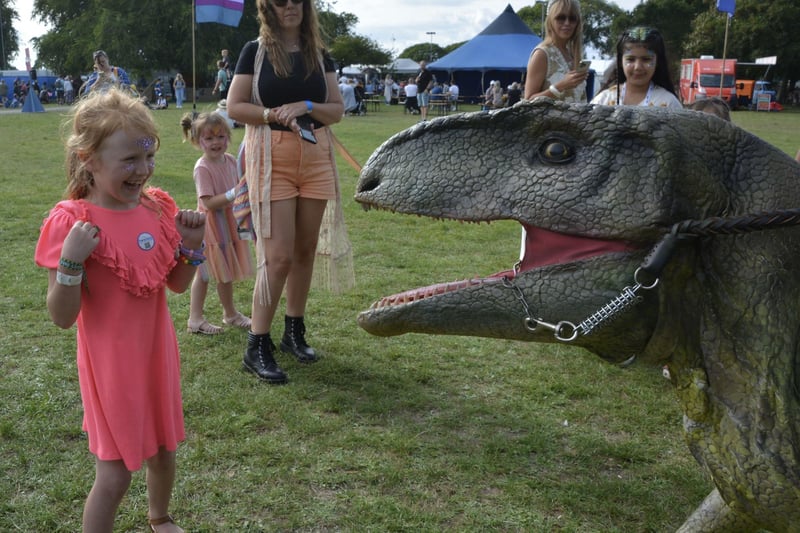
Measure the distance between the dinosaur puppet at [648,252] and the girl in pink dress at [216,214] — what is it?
3.26 metres

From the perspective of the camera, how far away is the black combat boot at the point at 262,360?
432 cm

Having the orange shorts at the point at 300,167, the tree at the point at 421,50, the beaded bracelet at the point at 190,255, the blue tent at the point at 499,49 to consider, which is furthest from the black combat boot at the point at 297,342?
the tree at the point at 421,50

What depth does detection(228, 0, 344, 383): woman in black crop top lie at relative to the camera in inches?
159

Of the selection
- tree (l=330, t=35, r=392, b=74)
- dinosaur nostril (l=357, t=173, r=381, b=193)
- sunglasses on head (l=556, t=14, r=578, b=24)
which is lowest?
dinosaur nostril (l=357, t=173, r=381, b=193)

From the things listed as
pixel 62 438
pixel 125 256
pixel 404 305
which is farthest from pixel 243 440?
pixel 404 305

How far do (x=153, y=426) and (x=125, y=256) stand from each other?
24.8 inches

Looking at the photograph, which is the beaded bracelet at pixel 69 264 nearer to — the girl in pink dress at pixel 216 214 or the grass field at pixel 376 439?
the grass field at pixel 376 439

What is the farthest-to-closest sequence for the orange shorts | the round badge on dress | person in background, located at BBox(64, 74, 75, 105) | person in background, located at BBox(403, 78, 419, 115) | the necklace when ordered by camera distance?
person in background, located at BBox(64, 74, 75, 105), person in background, located at BBox(403, 78, 419, 115), the necklace, the orange shorts, the round badge on dress

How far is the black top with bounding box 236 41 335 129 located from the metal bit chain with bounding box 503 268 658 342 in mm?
2515

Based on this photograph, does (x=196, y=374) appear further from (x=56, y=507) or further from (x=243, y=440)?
(x=56, y=507)

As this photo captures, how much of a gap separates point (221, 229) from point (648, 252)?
3.90 meters

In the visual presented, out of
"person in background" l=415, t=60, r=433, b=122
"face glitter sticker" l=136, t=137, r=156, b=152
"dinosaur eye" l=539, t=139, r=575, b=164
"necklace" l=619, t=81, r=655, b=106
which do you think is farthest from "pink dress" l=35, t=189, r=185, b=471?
"person in background" l=415, t=60, r=433, b=122

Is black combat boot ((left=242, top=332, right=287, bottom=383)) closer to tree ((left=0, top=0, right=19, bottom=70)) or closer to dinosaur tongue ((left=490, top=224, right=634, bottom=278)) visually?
dinosaur tongue ((left=490, top=224, right=634, bottom=278))

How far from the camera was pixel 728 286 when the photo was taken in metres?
1.83
